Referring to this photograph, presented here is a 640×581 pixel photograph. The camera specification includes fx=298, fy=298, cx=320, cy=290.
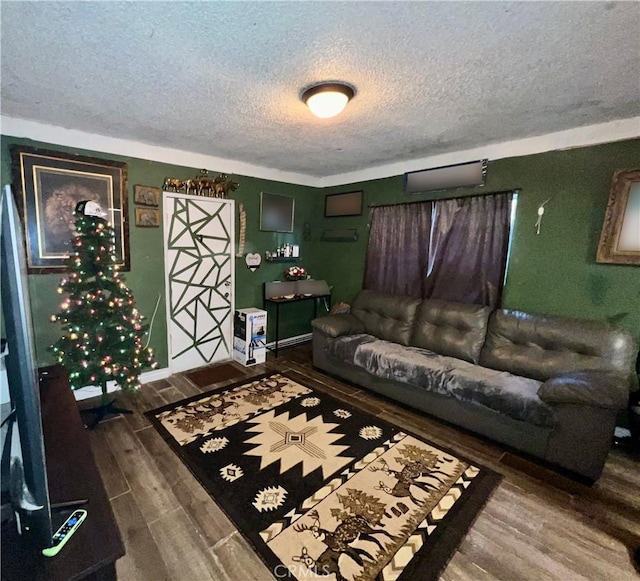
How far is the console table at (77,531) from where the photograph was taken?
77 centimetres

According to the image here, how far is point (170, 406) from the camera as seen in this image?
8.93 feet

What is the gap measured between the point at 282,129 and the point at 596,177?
262 centimetres

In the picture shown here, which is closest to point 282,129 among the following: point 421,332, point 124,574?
point 421,332

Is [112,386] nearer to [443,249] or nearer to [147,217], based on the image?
[147,217]

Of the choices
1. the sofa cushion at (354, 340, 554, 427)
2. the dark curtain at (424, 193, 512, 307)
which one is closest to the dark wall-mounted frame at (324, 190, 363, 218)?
the dark curtain at (424, 193, 512, 307)

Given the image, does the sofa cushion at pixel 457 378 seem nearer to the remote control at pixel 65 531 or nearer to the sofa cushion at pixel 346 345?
the sofa cushion at pixel 346 345

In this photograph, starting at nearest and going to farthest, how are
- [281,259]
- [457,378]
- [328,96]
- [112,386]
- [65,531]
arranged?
[65,531] → [328,96] → [457,378] → [112,386] → [281,259]

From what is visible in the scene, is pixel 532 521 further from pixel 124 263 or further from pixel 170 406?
pixel 124 263

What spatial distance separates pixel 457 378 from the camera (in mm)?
2451

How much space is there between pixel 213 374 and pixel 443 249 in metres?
2.96

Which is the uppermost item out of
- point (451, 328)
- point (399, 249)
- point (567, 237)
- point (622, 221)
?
point (622, 221)

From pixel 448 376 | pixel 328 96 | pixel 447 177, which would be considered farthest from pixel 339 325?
pixel 328 96

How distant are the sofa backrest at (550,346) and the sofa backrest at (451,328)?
8cm

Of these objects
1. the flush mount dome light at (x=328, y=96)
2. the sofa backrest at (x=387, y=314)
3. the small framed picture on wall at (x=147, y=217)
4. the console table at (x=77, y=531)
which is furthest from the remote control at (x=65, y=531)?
the sofa backrest at (x=387, y=314)
